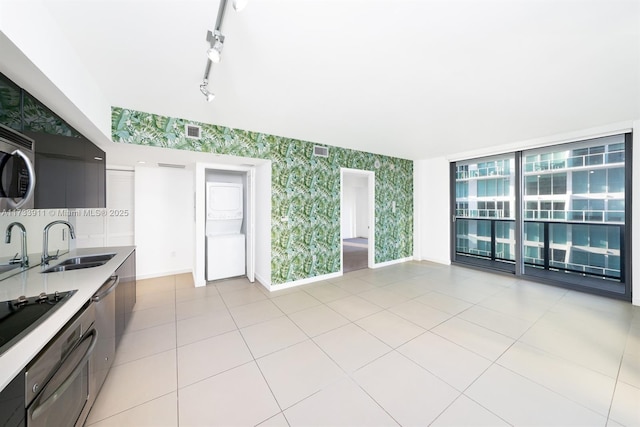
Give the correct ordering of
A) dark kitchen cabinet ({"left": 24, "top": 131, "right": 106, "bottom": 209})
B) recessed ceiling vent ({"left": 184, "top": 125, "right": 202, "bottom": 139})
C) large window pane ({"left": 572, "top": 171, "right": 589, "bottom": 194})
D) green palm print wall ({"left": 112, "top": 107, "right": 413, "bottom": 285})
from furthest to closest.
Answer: large window pane ({"left": 572, "top": 171, "right": 589, "bottom": 194})
recessed ceiling vent ({"left": 184, "top": 125, "right": 202, "bottom": 139})
green palm print wall ({"left": 112, "top": 107, "right": 413, "bottom": 285})
dark kitchen cabinet ({"left": 24, "top": 131, "right": 106, "bottom": 209})

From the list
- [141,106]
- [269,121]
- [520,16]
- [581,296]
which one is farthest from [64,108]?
[581,296]

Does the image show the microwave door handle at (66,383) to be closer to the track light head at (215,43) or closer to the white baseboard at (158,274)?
the track light head at (215,43)

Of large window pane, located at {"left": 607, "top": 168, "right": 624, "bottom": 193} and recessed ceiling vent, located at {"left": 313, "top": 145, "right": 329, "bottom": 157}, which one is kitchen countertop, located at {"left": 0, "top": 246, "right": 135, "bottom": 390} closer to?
recessed ceiling vent, located at {"left": 313, "top": 145, "right": 329, "bottom": 157}

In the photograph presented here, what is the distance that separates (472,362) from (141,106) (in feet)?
13.7

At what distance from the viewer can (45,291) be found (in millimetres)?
1434

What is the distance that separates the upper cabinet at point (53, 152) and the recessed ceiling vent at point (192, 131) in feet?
3.12

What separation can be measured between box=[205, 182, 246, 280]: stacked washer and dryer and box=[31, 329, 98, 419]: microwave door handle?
8.63 ft

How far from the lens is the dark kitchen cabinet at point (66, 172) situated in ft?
5.59

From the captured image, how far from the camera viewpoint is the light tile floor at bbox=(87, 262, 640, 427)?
4.89 ft

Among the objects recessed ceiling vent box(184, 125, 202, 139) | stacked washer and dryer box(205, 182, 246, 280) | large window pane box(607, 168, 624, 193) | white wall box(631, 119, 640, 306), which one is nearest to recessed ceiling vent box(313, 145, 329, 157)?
stacked washer and dryer box(205, 182, 246, 280)

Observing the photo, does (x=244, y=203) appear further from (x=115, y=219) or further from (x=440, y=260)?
(x=440, y=260)

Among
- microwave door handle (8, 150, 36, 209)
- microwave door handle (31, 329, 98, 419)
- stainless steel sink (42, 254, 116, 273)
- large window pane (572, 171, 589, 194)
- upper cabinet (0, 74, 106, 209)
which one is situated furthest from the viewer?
large window pane (572, 171, 589, 194)

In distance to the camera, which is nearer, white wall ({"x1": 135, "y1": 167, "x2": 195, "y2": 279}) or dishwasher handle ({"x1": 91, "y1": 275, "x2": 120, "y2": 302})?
dishwasher handle ({"x1": 91, "y1": 275, "x2": 120, "y2": 302})

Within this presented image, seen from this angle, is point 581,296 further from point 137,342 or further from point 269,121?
point 137,342
